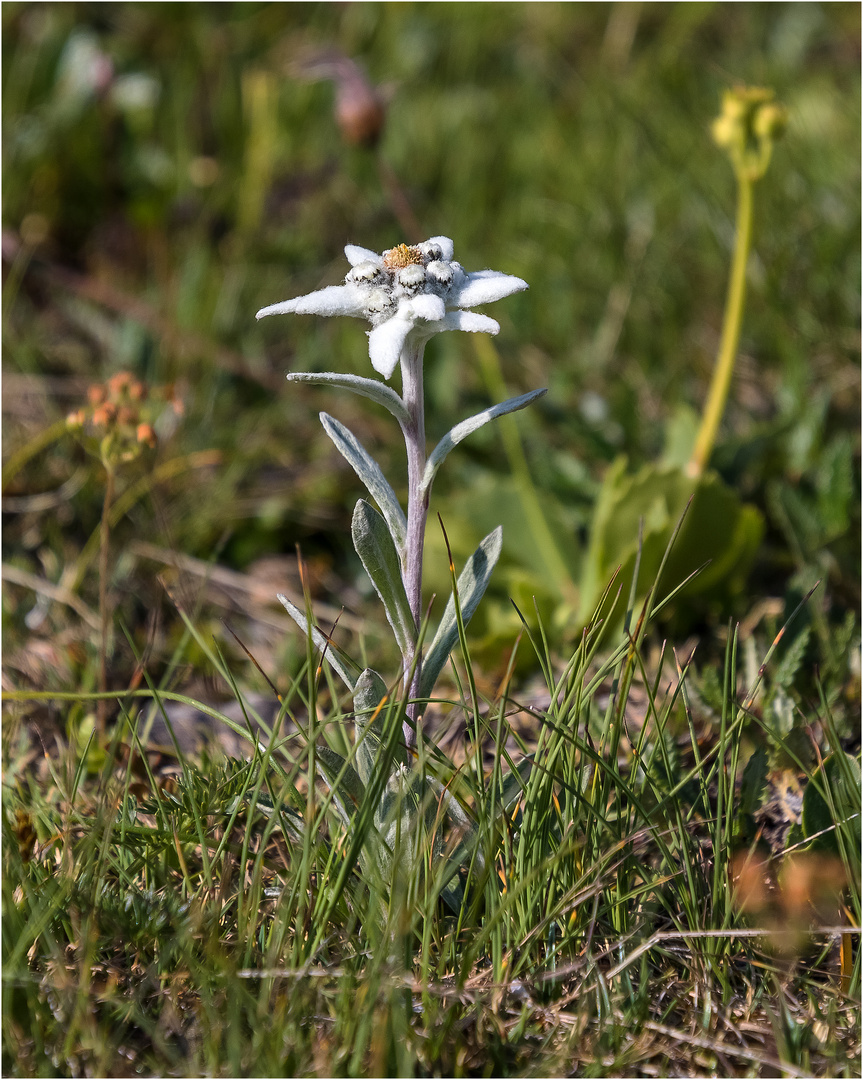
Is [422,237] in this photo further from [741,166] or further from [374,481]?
[374,481]

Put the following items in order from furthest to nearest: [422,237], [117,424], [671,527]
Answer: [422,237] < [671,527] < [117,424]

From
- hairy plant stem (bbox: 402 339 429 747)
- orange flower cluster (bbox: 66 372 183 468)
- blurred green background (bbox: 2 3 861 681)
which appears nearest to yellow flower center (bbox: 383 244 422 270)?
hairy plant stem (bbox: 402 339 429 747)

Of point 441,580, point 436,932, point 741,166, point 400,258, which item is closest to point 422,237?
point 741,166

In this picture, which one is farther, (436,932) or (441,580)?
(441,580)

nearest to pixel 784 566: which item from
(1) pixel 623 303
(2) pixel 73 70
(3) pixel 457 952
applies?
(1) pixel 623 303

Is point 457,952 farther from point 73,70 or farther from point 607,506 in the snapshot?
point 73,70

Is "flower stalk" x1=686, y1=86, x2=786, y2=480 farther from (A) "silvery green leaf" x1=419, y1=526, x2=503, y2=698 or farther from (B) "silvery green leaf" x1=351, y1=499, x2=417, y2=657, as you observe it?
(B) "silvery green leaf" x1=351, y1=499, x2=417, y2=657
